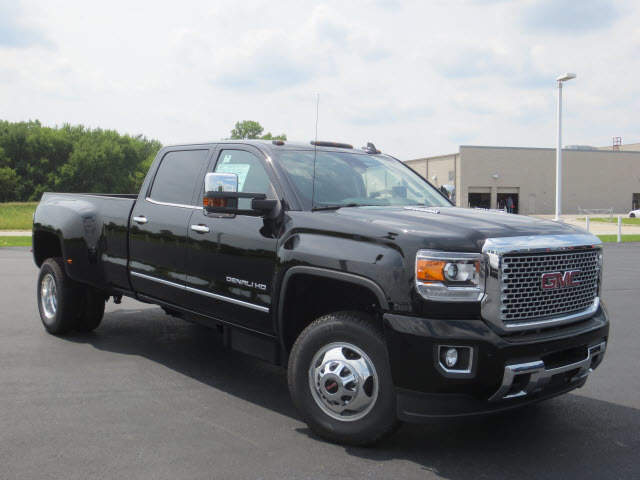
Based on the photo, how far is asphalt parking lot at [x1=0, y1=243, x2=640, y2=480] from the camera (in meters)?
3.60

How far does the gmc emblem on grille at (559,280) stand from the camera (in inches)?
148

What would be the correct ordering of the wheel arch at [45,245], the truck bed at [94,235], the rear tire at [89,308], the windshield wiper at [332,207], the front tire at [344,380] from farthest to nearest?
the wheel arch at [45,245] < the rear tire at [89,308] < the truck bed at [94,235] < the windshield wiper at [332,207] < the front tire at [344,380]

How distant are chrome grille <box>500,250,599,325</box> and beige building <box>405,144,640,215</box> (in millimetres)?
54906

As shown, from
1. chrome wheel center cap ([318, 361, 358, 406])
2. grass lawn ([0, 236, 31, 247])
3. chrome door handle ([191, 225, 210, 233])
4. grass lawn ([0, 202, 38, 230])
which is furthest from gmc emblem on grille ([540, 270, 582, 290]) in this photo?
grass lawn ([0, 202, 38, 230])

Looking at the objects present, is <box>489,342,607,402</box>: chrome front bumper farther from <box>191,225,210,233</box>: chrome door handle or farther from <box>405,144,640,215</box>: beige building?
<box>405,144,640,215</box>: beige building

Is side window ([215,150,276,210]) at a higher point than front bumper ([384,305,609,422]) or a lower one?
higher

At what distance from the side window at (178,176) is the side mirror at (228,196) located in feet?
3.12

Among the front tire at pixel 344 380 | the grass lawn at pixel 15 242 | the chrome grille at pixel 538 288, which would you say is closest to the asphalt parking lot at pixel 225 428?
the front tire at pixel 344 380

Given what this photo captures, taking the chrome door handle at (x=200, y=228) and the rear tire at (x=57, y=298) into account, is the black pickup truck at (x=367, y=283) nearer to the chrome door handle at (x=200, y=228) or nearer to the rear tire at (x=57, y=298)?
the chrome door handle at (x=200, y=228)

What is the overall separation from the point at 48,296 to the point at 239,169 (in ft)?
11.0

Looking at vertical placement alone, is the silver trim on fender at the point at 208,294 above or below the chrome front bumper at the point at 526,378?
above

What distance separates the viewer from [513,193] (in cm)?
6128

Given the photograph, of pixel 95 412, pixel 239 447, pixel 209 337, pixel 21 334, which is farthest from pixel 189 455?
pixel 21 334

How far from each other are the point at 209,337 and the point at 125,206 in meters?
1.85
